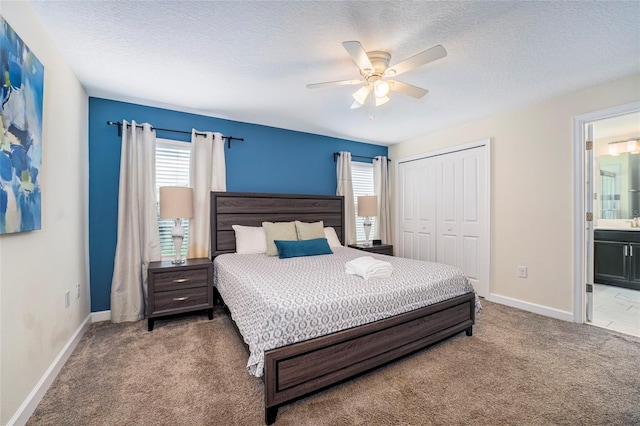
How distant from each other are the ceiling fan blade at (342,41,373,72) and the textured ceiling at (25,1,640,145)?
0.20m

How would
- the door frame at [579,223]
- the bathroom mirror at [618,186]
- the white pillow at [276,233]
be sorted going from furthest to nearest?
the bathroom mirror at [618,186]
the white pillow at [276,233]
the door frame at [579,223]

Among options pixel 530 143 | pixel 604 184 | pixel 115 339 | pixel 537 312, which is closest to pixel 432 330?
pixel 537 312

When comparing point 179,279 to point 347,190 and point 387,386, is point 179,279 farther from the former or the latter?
point 347,190

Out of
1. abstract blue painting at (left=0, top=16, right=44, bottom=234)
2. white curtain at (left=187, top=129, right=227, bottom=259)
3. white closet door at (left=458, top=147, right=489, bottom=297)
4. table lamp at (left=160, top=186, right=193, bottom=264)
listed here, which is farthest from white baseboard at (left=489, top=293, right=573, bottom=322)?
abstract blue painting at (left=0, top=16, right=44, bottom=234)

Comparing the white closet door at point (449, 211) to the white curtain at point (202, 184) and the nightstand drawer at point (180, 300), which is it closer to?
the white curtain at point (202, 184)

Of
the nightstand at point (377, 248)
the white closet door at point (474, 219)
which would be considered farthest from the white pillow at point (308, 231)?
the white closet door at point (474, 219)

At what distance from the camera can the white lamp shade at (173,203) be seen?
10.1 ft

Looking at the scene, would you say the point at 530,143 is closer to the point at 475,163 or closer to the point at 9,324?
the point at 475,163

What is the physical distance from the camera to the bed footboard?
5.29 feet

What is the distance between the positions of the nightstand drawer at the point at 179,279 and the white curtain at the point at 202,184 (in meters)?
0.54

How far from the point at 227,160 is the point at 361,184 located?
2.44 metres

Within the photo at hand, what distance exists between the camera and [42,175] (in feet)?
6.21

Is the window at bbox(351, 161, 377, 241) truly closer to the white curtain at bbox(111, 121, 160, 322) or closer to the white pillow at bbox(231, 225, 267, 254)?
the white pillow at bbox(231, 225, 267, 254)

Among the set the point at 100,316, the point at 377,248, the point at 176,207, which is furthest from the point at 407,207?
the point at 100,316
